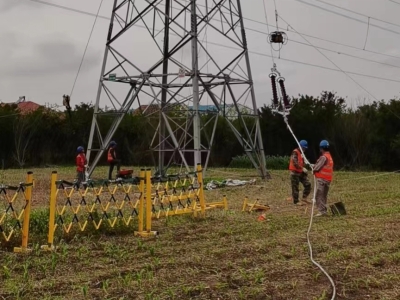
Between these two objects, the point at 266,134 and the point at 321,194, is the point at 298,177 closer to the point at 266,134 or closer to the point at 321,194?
the point at 321,194

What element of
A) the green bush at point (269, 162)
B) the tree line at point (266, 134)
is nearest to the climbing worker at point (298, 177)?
the green bush at point (269, 162)

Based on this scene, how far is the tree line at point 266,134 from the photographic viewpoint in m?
38.8

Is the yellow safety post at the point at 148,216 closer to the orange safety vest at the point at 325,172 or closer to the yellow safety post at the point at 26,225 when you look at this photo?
the yellow safety post at the point at 26,225

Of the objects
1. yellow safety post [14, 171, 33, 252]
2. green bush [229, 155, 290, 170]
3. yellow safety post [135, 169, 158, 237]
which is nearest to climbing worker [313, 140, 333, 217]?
yellow safety post [135, 169, 158, 237]

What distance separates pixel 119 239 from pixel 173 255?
1.66 metres

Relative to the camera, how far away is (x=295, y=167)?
15250 mm

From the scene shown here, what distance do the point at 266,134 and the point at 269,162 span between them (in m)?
3.88

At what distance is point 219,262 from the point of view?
7859mm

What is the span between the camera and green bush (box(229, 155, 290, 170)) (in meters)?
36.9

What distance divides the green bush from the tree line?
72.4 inches

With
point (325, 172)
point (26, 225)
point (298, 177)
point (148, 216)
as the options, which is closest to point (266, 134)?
point (298, 177)

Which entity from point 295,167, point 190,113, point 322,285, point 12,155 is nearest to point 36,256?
point 322,285

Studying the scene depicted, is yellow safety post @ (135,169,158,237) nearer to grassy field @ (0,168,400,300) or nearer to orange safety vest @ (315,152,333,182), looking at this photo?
grassy field @ (0,168,400,300)

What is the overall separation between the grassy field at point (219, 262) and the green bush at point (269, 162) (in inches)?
972
